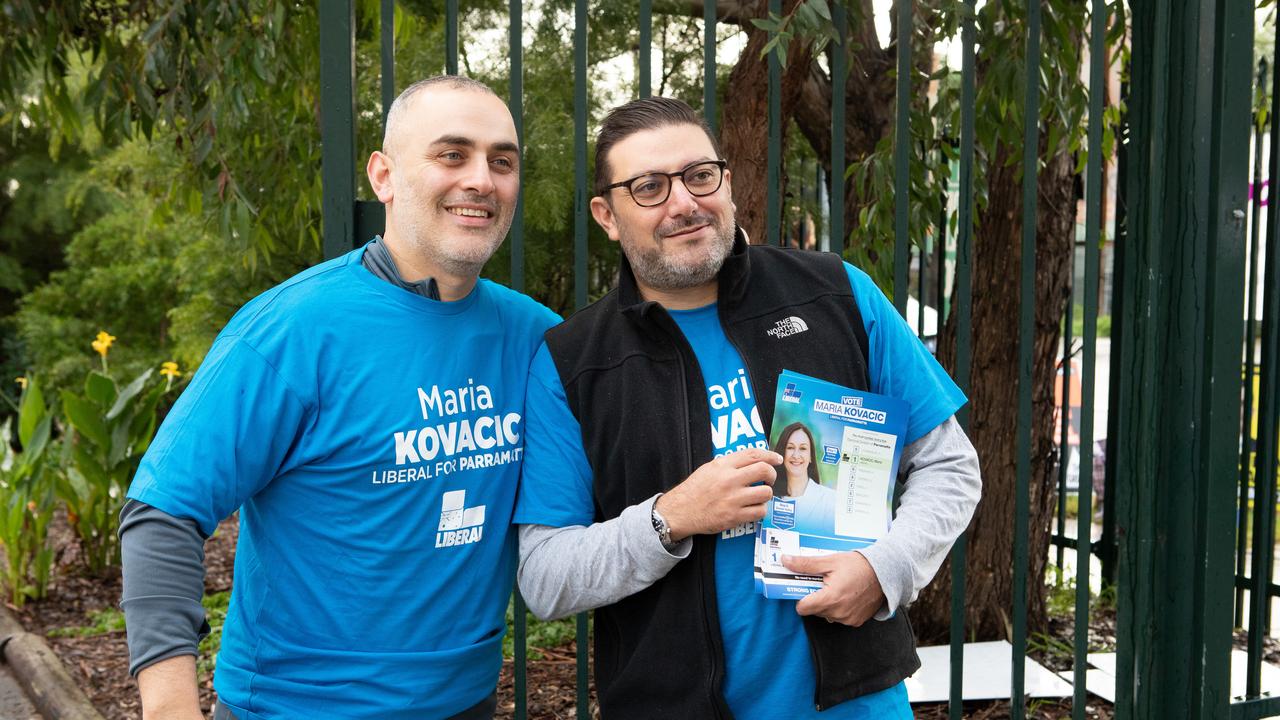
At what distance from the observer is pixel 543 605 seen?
1.97 m

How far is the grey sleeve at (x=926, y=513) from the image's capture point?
1.94 meters

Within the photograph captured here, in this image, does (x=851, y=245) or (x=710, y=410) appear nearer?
(x=710, y=410)

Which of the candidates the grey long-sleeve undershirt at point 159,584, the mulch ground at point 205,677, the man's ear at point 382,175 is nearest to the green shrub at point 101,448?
the mulch ground at point 205,677

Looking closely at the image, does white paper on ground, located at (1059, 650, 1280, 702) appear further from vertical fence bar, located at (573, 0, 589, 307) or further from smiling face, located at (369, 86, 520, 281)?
smiling face, located at (369, 86, 520, 281)

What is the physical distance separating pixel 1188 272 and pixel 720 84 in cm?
352

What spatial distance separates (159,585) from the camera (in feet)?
5.58

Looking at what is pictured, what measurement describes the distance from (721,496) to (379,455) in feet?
1.95

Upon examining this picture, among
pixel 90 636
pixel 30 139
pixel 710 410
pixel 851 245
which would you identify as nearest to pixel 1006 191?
pixel 851 245

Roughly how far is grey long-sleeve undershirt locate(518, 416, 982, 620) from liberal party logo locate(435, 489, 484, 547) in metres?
0.10

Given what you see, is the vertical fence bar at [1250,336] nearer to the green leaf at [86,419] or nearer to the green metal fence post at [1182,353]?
the green metal fence post at [1182,353]

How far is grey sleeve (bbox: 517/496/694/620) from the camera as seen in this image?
1882mm

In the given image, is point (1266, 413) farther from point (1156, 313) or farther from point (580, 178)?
point (580, 178)

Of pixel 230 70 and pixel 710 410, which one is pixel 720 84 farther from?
pixel 710 410

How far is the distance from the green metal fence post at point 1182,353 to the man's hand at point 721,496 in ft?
4.67
